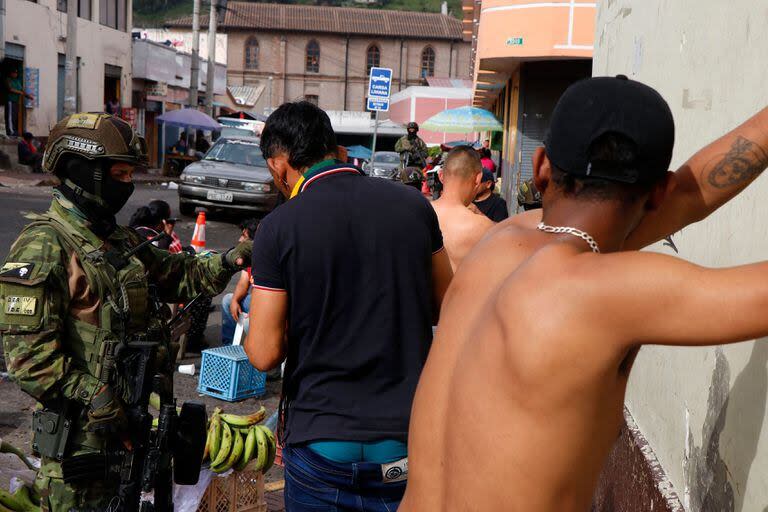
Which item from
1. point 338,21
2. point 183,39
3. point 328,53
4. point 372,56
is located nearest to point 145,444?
point 183,39

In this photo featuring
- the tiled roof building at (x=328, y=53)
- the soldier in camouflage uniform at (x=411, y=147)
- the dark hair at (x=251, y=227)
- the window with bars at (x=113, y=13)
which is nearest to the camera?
the dark hair at (x=251, y=227)

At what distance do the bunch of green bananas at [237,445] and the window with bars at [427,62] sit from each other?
67793 mm

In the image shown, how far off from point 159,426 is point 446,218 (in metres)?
2.45

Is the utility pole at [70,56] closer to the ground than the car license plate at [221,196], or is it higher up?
higher up

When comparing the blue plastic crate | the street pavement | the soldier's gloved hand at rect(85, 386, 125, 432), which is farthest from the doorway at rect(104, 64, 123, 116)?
the soldier's gloved hand at rect(85, 386, 125, 432)

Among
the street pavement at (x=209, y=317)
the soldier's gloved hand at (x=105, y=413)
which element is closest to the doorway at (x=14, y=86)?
the street pavement at (x=209, y=317)

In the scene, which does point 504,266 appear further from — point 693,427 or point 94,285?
point 94,285

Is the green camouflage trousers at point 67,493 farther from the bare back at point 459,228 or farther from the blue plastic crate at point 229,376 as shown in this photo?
the blue plastic crate at point 229,376

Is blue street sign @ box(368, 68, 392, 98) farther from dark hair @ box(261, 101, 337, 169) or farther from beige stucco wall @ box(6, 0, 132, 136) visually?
beige stucco wall @ box(6, 0, 132, 136)

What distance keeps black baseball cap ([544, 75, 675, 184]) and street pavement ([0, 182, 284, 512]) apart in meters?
2.86

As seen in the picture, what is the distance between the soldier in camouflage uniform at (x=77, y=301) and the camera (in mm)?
3039

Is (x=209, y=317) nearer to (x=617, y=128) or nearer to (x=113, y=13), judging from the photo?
(x=617, y=128)

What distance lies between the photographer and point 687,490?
3.13 metres

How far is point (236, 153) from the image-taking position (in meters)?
19.2
